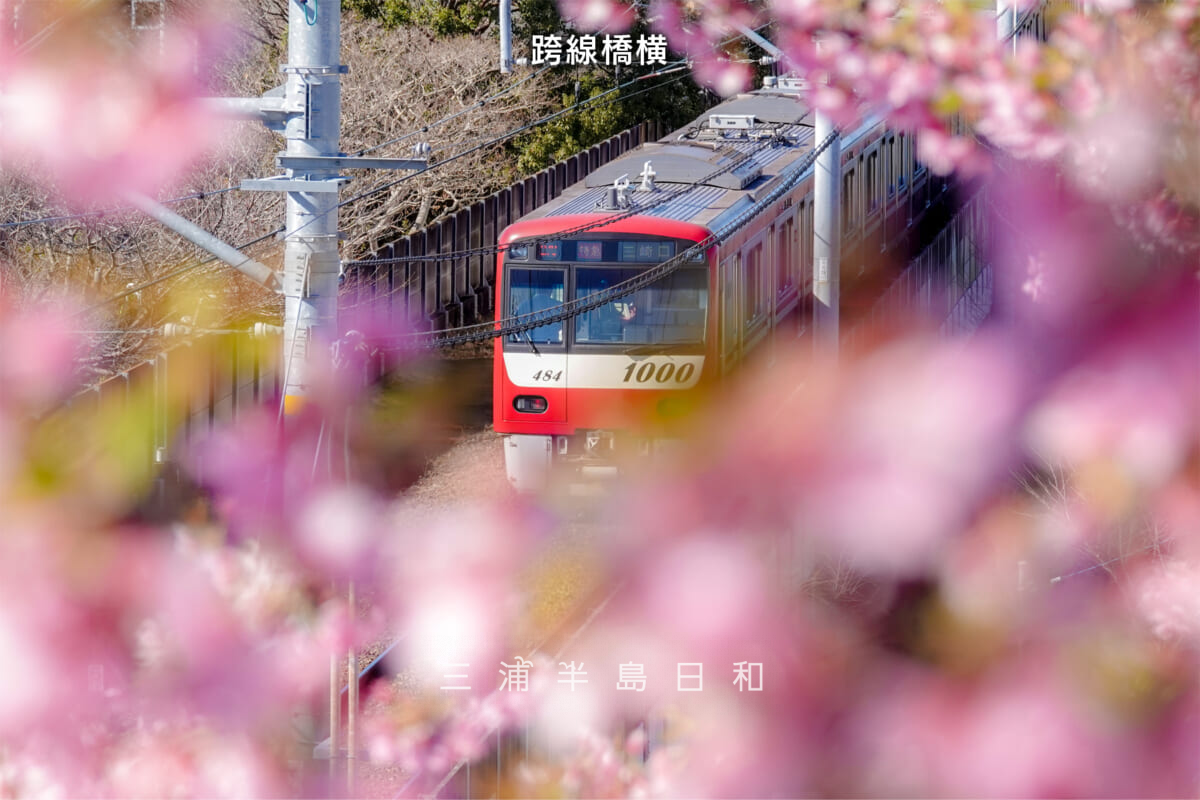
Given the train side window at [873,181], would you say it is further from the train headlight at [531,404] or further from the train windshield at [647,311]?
the train headlight at [531,404]

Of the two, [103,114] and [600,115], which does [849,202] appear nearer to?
[600,115]

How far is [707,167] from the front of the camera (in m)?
13.1

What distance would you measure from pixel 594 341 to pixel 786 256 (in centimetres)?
294

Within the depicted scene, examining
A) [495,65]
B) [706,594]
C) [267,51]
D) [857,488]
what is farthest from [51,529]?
[495,65]

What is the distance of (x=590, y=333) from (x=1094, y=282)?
993cm

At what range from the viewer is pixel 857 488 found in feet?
6.02

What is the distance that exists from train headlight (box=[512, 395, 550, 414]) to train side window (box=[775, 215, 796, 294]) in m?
2.81

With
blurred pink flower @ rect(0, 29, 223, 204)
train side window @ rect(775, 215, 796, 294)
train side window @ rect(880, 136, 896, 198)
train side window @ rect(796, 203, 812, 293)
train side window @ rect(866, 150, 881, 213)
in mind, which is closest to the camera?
blurred pink flower @ rect(0, 29, 223, 204)

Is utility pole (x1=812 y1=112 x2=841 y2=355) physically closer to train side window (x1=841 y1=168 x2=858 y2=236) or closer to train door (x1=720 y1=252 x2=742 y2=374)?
train door (x1=720 y1=252 x2=742 y2=374)

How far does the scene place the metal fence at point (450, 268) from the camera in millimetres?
17689

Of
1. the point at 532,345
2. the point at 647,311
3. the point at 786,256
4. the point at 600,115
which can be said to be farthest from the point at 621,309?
the point at 600,115

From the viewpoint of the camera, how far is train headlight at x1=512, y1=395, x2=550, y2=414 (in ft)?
39.0

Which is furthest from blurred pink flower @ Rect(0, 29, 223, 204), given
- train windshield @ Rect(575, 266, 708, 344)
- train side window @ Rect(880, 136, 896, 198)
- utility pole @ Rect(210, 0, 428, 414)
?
train side window @ Rect(880, 136, 896, 198)

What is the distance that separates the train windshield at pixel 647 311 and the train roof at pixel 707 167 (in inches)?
20.2
